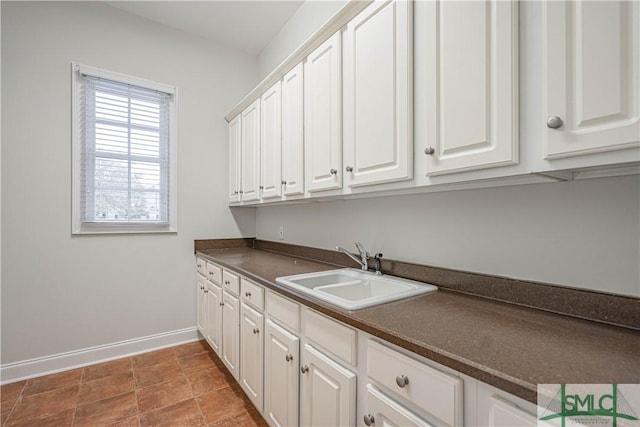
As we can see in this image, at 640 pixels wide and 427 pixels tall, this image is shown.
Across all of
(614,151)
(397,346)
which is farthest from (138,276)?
(614,151)

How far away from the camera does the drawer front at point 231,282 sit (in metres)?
1.96

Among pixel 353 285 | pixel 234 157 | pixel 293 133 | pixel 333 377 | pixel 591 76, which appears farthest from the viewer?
pixel 234 157

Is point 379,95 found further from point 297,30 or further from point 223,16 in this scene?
point 223,16

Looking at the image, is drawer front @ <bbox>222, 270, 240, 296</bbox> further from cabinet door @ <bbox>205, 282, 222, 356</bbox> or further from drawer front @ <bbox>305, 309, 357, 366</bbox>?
drawer front @ <bbox>305, 309, 357, 366</bbox>

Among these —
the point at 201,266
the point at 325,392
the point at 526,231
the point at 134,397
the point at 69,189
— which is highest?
the point at 69,189

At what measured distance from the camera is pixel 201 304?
9.00ft

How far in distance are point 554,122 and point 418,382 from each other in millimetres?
798

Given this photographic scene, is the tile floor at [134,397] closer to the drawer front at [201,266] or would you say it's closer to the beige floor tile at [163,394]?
the beige floor tile at [163,394]

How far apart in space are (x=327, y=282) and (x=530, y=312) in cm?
102

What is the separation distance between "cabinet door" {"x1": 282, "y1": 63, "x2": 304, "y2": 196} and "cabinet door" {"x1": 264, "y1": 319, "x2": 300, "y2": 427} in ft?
2.89

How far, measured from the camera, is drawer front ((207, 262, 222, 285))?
2303 mm

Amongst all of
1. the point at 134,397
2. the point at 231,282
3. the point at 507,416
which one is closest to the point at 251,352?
the point at 231,282

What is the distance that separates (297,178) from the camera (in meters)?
1.94

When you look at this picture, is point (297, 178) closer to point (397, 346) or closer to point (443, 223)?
point (443, 223)
